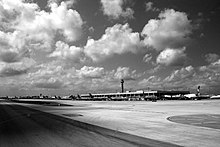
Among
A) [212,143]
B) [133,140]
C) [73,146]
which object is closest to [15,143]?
[73,146]

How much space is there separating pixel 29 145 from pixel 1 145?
1328 mm

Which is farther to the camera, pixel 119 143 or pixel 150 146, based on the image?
pixel 119 143

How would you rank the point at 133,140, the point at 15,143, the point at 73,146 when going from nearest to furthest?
the point at 73,146 < the point at 15,143 < the point at 133,140

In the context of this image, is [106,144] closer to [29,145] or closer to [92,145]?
[92,145]

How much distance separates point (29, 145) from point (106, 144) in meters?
3.80

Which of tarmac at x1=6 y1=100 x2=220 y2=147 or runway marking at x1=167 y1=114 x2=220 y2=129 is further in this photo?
runway marking at x1=167 y1=114 x2=220 y2=129

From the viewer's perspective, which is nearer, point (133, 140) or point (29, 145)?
point (29, 145)

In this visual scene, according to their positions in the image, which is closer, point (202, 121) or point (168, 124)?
point (168, 124)

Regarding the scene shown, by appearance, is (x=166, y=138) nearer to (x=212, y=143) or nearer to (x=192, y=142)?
(x=192, y=142)

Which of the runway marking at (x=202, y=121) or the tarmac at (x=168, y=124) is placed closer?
the tarmac at (x=168, y=124)

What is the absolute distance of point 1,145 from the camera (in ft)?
35.5

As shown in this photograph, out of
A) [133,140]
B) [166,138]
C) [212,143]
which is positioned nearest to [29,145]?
[133,140]

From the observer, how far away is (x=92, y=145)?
1093cm

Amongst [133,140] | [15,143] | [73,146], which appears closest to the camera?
[73,146]
